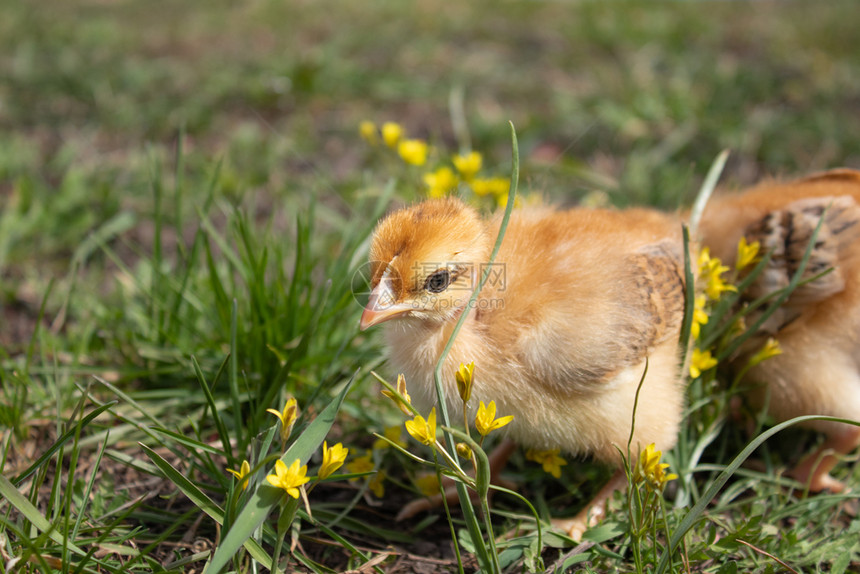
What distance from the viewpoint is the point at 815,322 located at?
7.74 ft

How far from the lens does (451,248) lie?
6.04 ft

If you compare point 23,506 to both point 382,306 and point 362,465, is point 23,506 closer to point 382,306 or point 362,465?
point 362,465

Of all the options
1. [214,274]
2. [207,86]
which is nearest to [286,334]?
[214,274]

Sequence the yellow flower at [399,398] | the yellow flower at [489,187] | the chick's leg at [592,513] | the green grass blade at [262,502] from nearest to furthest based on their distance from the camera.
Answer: the green grass blade at [262,502], the yellow flower at [399,398], the chick's leg at [592,513], the yellow flower at [489,187]

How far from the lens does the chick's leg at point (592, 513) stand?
2.07 meters

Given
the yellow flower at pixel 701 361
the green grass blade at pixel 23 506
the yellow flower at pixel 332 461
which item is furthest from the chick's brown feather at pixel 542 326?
the green grass blade at pixel 23 506

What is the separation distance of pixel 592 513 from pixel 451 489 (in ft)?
1.57

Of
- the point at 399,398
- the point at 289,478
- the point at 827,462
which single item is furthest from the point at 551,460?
the point at 827,462

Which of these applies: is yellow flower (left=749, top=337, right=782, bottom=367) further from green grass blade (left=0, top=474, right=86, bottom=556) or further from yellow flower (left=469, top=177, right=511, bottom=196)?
green grass blade (left=0, top=474, right=86, bottom=556)

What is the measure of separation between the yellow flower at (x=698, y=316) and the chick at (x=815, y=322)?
0.30 meters

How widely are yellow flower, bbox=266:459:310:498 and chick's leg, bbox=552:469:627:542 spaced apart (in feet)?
3.01

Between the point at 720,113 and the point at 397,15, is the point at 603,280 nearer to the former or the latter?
the point at 720,113

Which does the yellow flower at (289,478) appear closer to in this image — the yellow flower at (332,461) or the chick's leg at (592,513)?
the yellow flower at (332,461)

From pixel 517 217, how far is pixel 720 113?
113 inches
